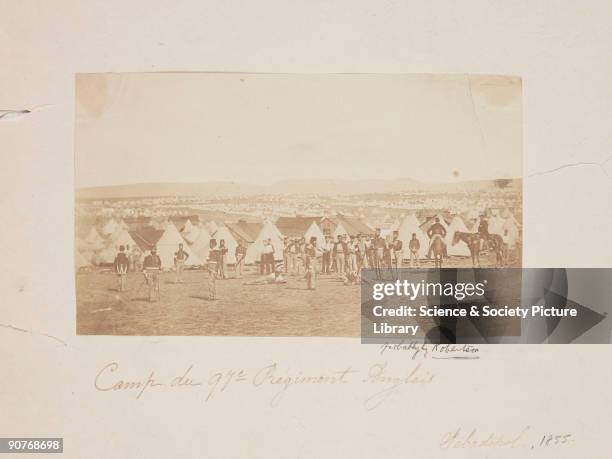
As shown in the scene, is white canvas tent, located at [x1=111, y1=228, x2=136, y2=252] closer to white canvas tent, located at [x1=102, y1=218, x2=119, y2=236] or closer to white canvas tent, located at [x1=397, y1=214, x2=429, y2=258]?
white canvas tent, located at [x1=102, y1=218, x2=119, y2=236]

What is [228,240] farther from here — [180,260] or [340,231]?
[340,231]

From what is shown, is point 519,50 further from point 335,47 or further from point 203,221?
point 203,221

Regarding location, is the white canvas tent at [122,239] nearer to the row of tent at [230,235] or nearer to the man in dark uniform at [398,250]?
the row of tent at [230,235]

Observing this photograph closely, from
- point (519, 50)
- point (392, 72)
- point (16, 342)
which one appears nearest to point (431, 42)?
point (392, 72)

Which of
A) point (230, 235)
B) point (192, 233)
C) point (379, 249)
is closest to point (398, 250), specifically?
point (379, 249)

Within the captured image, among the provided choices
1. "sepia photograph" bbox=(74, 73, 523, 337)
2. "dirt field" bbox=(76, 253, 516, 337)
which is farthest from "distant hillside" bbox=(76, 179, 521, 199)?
"dirt field" bbox=(76, 253, 516, 337)

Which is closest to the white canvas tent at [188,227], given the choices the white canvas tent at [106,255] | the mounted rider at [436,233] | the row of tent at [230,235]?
the row of tent at [230,235]
